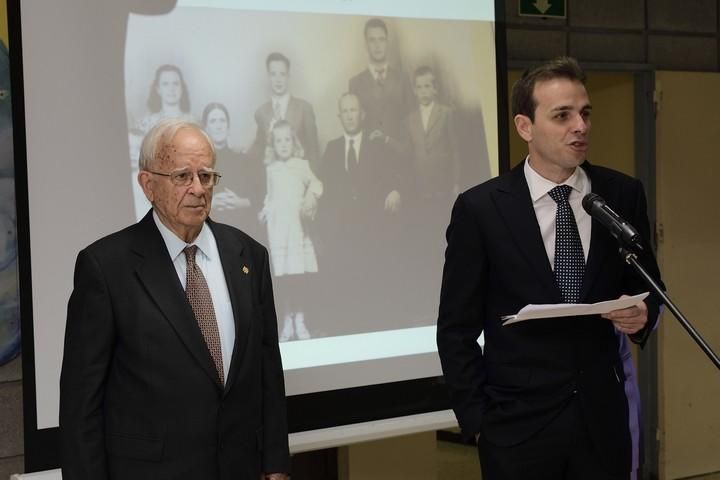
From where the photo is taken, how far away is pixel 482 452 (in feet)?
7.13

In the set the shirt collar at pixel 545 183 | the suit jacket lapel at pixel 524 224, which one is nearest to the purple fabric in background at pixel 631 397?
the suit jacket lapel at pixel 524 224

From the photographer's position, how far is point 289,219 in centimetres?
294

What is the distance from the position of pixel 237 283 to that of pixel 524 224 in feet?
2.17

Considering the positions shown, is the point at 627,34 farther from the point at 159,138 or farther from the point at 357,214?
the point at 159,138

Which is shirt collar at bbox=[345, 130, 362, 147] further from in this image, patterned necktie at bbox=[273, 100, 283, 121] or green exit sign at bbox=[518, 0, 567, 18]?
green exit sign at bbox=[518, 0, 567, 18]

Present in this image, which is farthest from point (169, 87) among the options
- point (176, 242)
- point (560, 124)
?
point (560, 124)

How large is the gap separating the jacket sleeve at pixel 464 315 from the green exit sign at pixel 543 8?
2.65 metres

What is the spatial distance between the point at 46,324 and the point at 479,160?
63.9 inches

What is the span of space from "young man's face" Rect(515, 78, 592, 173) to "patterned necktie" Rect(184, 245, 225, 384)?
0.82 m

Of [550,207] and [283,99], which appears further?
[283,99]

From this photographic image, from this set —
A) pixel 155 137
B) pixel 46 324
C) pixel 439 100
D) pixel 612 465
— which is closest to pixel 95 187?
pixel 46 324

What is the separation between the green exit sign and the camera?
4.57m

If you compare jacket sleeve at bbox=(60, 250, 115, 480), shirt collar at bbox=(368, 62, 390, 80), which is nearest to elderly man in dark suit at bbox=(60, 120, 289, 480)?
jacket sleeve at bbox=(60, 250, 115, 480)

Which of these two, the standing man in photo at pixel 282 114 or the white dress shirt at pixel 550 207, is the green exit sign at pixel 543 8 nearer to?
the standing man in photo at pixel 282 114
